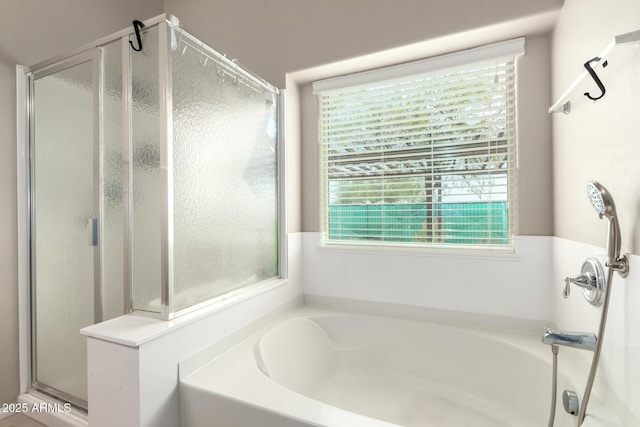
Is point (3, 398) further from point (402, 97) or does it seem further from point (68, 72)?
point (402, 97)

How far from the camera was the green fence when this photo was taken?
5.48 ft

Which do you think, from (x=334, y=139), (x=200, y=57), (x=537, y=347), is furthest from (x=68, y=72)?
(x=537, y=347)

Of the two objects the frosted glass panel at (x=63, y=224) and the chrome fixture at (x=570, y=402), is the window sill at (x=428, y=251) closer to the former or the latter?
the chrome fixture at (x=570, y=402)

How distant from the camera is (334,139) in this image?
2.07 meters

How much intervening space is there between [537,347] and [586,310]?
0.42 meters

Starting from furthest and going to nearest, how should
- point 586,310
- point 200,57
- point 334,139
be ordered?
point 334,139
point 200,57
point 586,310

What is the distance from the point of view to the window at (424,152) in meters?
1.64

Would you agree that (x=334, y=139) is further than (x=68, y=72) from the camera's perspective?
Yes

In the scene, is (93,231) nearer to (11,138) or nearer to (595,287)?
(11,138)

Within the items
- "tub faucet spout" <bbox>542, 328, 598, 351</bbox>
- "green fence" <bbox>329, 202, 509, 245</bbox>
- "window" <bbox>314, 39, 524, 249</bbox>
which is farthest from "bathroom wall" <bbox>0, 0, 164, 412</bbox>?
"tub faucet spout" <bbox>542, 328, 598, 351</bbox>

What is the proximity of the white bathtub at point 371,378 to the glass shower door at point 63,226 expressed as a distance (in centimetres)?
80

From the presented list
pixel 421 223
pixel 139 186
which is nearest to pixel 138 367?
pixel 139 186

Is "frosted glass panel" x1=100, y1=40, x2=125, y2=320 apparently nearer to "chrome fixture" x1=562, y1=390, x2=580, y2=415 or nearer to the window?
the window

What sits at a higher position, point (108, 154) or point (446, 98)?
point (446, 98)
